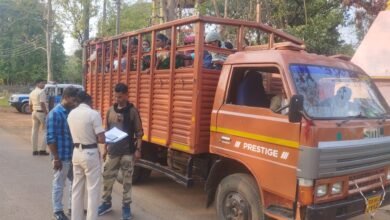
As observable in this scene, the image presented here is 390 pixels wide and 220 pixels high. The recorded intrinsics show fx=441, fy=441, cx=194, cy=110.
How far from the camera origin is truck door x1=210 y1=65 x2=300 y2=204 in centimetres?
440

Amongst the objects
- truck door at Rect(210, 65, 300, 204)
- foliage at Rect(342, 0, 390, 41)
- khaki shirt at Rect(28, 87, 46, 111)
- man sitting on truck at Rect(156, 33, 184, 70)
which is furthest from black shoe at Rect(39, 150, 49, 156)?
foliage at Rect(342, 0, 390, 41)

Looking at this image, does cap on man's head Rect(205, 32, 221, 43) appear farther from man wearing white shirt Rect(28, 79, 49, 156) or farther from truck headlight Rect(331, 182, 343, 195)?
man wearing white shirt Rect(28, 79, 49, 156)

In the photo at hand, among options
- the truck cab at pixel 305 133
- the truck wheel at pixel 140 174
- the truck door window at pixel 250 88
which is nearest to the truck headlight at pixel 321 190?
the truck cab at pixel 305 133

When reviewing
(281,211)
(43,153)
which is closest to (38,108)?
(43,153)

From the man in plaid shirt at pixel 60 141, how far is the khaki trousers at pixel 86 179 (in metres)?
0.49

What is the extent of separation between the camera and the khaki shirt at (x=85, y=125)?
493cm

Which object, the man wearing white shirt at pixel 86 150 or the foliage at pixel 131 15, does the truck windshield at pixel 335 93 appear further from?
the foliage at pixel 131 15

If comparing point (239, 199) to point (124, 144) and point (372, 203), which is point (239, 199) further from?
point (124, 144)

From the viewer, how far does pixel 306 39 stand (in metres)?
14.9

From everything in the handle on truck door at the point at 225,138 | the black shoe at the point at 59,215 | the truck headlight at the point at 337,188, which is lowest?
the black shoe at the point at 59,215

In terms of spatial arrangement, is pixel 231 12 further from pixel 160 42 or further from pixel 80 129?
pixel 80 129

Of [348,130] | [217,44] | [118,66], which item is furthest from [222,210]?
[118,66]

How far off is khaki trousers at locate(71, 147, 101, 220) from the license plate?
2972mm

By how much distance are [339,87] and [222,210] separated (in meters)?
1.97
